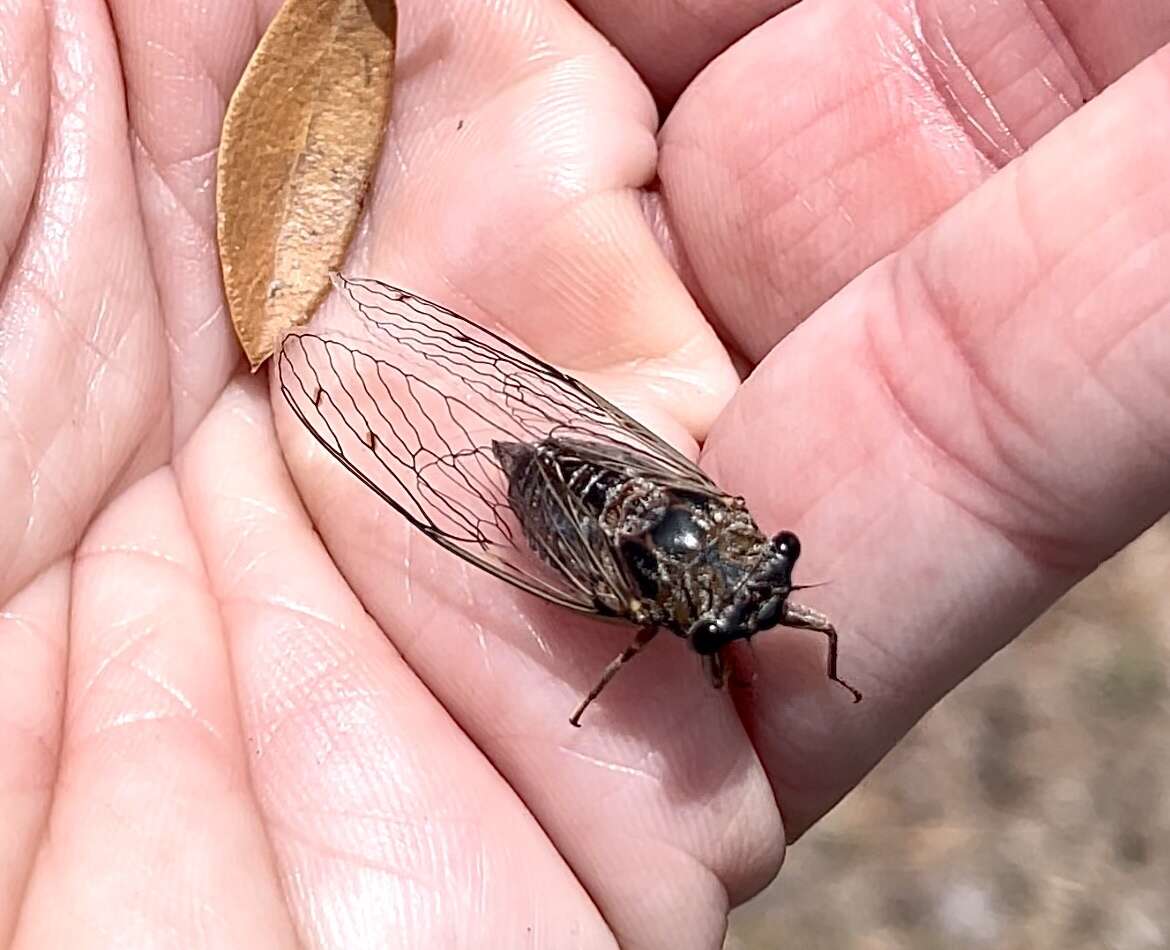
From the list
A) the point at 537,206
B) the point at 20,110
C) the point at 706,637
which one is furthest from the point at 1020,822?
the point at 20,110

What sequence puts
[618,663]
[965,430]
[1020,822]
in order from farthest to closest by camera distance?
[1020,822] < [618,663] < [965,430]

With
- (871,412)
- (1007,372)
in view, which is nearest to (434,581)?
(871,412)

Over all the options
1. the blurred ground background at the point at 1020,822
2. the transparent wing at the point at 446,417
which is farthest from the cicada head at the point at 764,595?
the blurred ground background at the point at 1020,822

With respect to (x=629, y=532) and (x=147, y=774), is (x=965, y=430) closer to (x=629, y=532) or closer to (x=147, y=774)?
(x=629, y=532)

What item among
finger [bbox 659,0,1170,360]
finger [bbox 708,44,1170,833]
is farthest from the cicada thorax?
finger [bbox 659,0,1170,360]

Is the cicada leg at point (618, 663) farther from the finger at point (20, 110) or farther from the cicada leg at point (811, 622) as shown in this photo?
the finger at point (20, 110)

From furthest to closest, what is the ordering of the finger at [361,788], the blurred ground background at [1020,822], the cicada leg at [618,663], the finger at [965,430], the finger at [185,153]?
the blurred ground background at [1020,822], the finger at [185,153], the cicada leg at [618,663], the finger at [361,788], the finger at [965,430]
